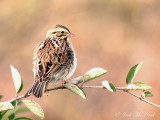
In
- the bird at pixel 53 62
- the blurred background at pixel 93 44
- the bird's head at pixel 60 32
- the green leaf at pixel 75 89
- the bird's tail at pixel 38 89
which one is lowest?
the green leaf at pixel 75 89

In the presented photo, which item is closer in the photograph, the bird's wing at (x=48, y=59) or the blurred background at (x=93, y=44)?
the bird's wing at (x=48, y=59)

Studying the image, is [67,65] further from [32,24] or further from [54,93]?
[32,24]

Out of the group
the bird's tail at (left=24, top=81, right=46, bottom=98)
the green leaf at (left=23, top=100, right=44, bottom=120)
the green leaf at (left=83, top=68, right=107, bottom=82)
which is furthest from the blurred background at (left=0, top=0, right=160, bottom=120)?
the green leaf at (left=23, top=100, right=44, bottom=120)

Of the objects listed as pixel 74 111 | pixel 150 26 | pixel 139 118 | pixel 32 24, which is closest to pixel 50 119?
pixel 74 111

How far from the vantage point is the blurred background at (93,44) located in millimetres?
9438

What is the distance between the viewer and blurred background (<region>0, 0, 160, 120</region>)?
9438 mm

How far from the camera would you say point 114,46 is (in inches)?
422

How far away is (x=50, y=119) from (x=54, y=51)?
16.2ft

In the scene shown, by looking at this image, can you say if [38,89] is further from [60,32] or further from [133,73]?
[60,32]

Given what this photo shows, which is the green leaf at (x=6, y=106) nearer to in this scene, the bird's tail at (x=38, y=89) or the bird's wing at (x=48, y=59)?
the bird's tail at (x=38, y=89)

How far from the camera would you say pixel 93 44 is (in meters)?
10.8

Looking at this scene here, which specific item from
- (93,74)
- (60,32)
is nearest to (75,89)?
(93,74)

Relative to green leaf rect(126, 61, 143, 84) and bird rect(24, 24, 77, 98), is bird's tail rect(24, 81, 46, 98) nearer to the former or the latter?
bird rect(24, 24, 77, 98)

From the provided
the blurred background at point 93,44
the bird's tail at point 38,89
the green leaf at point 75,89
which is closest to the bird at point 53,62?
the bird's tail at point 38,89
